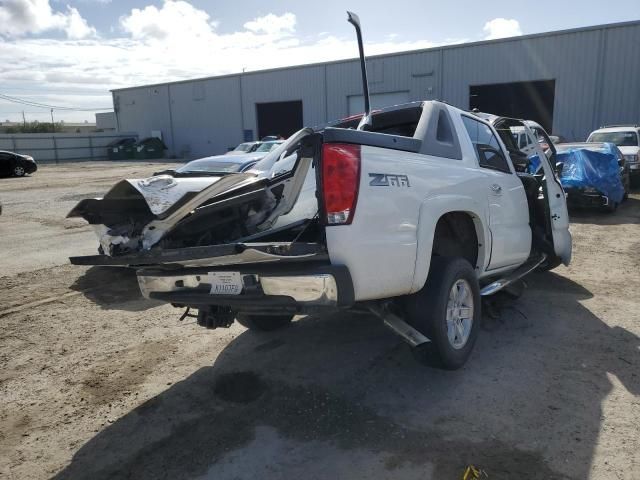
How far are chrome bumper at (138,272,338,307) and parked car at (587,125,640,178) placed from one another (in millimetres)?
15275

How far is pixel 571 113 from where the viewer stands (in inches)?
949

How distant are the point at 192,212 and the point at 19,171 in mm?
26906

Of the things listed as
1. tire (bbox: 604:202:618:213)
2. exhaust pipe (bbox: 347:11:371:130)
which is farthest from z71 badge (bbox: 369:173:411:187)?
tire (bbox: 604:202:618:213)

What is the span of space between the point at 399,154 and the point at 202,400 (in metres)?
2.14

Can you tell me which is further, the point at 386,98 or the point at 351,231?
the point at 386,98

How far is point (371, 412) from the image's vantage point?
3.49m

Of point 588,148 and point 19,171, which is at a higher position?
point 588,148

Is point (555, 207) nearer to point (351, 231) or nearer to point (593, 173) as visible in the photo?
point (351, 231)

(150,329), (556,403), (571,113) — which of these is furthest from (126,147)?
(556,403)

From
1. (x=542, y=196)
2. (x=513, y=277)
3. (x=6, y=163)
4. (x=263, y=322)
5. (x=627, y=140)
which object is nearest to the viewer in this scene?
(x=263, y=322)

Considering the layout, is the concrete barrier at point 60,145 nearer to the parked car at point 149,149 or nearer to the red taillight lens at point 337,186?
the parked car at point 149,149

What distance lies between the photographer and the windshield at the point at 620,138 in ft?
53.7

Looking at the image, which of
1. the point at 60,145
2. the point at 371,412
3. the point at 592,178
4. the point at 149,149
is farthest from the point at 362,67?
the point at 60,145

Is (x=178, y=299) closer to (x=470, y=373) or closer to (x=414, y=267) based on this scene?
(x=414, y=267)
